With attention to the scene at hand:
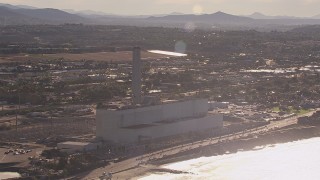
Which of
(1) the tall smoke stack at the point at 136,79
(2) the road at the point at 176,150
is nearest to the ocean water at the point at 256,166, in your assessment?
(2) the road at the point at 176,150

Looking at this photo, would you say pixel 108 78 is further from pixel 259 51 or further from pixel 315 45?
pixel 315 45

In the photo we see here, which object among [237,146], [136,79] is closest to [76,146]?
[136,79]

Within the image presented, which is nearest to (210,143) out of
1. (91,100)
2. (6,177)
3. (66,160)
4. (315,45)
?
(66,160)

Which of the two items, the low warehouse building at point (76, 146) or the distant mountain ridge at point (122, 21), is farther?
the distant mountain ridge at point (122, 21)

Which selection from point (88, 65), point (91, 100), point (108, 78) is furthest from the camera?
point (88, 65)

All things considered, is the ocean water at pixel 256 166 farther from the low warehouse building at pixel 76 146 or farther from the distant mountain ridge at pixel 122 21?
the distant mountain ridge at pixel 122 21

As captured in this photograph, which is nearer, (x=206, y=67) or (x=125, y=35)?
(x=206, y=67)
